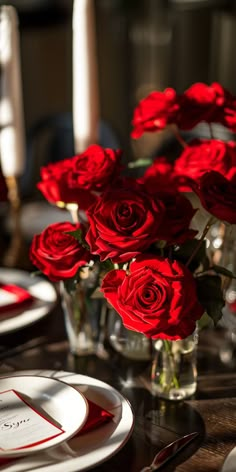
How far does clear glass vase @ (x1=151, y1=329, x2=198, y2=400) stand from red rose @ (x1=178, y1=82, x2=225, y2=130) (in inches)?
13.4

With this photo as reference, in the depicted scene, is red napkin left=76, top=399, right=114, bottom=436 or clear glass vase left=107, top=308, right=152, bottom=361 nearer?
red napkin left=76, top=399, right=114, bottom=436

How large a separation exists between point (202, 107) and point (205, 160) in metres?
0.10

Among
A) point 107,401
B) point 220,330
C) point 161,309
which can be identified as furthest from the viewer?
point 220,330

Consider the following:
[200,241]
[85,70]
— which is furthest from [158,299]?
[85,70]

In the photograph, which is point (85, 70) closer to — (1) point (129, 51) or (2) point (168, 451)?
(2) point (168, 451)

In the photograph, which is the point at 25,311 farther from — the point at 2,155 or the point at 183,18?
the point at 183,18

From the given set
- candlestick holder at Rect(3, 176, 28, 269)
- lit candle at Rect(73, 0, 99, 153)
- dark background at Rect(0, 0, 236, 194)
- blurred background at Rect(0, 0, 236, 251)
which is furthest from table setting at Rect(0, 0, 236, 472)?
dark background at Rect(0, 0, 236, 194)

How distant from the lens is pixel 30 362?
120 centimetres

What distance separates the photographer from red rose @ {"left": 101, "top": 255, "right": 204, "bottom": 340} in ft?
2.95

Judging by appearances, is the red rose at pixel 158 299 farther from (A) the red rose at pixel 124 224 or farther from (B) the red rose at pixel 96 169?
(B) the red rose at pixel 96 169

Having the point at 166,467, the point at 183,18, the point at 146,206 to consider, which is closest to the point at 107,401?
the point at 166,467

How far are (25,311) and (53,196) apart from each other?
28 cm

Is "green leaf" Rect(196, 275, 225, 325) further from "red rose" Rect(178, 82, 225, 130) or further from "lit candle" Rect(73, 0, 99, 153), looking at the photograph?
"lit candle" Rect(73, 0, 99, 153)

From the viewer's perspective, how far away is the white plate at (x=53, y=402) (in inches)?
34.4
